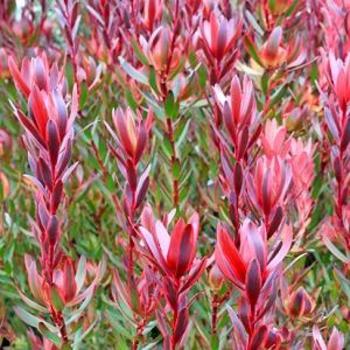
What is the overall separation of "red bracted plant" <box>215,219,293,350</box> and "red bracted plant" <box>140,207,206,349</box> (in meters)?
0.05

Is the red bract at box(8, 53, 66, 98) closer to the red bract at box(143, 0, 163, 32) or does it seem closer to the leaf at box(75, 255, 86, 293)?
the leaf at box(75, 255, 86, 293)

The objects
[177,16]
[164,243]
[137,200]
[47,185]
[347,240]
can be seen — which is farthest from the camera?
[177,16]

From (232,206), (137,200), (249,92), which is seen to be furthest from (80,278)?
(249,92)

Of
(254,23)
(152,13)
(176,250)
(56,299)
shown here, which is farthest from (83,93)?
(176,250)

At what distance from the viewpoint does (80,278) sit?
1.26 meters

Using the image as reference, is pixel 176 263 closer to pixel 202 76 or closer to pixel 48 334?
pixel 48 334

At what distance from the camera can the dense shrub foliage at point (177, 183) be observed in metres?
1.07

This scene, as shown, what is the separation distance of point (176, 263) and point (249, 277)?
0.36ft

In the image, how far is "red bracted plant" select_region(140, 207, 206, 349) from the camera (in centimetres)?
96

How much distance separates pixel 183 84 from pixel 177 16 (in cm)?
15

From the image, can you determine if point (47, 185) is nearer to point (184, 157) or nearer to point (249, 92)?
point (249, 92)

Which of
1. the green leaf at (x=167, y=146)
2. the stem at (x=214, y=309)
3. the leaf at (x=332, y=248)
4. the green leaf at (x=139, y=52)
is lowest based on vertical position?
the stem at (x=214, y=309)

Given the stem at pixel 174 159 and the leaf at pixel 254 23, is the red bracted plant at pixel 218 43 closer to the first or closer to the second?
the stem at pixel 174 159

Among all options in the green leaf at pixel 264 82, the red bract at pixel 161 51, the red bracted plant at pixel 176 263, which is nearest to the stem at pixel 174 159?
the red bract at pixel 161 51
